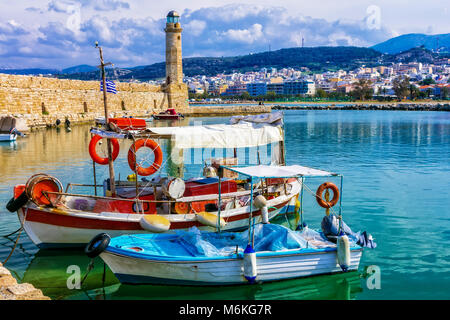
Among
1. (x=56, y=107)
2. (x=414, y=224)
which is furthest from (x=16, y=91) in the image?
(x=414, y=224)

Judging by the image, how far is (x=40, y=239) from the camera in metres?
8.53

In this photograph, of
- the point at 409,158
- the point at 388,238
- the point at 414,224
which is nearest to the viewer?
the point at 388,238

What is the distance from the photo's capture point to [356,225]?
10352 mm

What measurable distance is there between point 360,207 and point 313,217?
5.23 ft

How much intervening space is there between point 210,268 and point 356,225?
15.6 feet

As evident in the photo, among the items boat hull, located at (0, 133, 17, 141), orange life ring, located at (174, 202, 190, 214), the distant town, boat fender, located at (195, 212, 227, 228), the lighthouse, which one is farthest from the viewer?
the distant town

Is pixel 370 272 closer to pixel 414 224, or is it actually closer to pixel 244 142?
pixel 414 224

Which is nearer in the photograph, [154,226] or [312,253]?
[312,253]

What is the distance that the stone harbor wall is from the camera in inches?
1191

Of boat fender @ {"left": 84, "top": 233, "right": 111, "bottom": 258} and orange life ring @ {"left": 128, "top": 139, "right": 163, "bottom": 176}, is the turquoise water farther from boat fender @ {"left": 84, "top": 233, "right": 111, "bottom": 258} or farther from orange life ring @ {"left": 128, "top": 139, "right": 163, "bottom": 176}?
orange life ring @ {"left": 128, "top": 139, "right": 163, "bottom": 176}

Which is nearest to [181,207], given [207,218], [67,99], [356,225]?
[207,218]

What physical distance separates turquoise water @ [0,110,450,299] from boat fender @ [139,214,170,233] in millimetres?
1017
